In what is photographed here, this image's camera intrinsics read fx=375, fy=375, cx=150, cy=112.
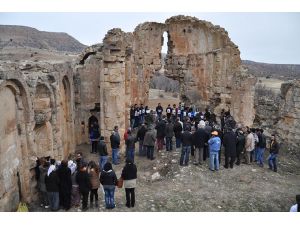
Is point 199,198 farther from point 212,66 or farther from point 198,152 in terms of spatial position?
point 212,66

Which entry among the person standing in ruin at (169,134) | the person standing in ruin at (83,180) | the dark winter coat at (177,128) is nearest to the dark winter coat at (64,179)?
the person standing in ruin at (83,180)

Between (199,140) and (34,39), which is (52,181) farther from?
(34,39)

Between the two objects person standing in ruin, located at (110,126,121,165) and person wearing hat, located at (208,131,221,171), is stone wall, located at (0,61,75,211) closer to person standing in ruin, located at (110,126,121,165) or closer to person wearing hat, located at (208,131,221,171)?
person standing in ruin, located at (110,126,121,165)

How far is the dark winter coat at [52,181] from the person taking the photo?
9875 millimetres

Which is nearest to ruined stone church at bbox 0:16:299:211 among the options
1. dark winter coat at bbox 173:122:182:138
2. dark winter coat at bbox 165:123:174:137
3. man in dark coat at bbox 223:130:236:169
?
dark winter coat at bbox 165:123:174:137

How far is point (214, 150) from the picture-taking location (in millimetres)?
13086

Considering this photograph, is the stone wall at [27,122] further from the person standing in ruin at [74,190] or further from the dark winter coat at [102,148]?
the dark winter coat at [102,148]

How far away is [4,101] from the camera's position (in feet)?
33.1

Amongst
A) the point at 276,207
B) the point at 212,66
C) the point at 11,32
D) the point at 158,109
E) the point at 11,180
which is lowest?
the point at 276,207

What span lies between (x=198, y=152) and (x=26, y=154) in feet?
19.6

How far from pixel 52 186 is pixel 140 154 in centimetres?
566

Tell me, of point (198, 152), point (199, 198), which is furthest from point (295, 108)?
point (199, 198)

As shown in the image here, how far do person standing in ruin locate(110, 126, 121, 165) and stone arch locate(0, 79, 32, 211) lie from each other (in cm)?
325

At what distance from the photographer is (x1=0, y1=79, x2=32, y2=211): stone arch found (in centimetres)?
976
